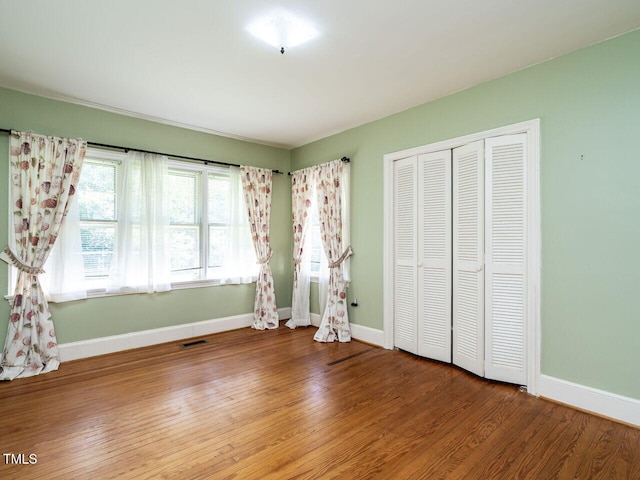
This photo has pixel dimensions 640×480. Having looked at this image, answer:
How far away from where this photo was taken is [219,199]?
471 centimetres

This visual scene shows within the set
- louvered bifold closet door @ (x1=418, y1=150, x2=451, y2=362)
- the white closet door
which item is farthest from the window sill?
the white closet door

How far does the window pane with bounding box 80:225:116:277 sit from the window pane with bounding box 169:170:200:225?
73 cm

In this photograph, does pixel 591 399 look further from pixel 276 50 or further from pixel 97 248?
pixel 97 248

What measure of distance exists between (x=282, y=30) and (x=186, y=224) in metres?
2.88

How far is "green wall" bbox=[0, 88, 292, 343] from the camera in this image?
330 centimetres

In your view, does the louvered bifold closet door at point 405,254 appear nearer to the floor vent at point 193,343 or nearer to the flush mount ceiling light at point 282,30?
the flush mount ceiling light at point 282,30

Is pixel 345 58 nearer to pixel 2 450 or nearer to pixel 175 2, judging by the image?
pixel 175 2

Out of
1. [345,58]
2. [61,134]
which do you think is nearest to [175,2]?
[345,58]

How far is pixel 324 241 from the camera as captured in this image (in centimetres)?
454

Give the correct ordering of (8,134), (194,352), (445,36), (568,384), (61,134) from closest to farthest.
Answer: (445,36) → (568,384) → (8,134) → (61,134) → (194,352)

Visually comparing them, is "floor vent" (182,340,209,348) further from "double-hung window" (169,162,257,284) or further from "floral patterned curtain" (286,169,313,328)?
"floral patterned curtain" (286,169,313,328)

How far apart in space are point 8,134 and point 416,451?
4.44 meters

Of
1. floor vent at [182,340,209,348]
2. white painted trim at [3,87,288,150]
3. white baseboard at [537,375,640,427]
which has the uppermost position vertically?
white painted trim at [3,87,288,150]

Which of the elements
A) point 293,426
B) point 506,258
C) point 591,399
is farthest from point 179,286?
point 591,399
